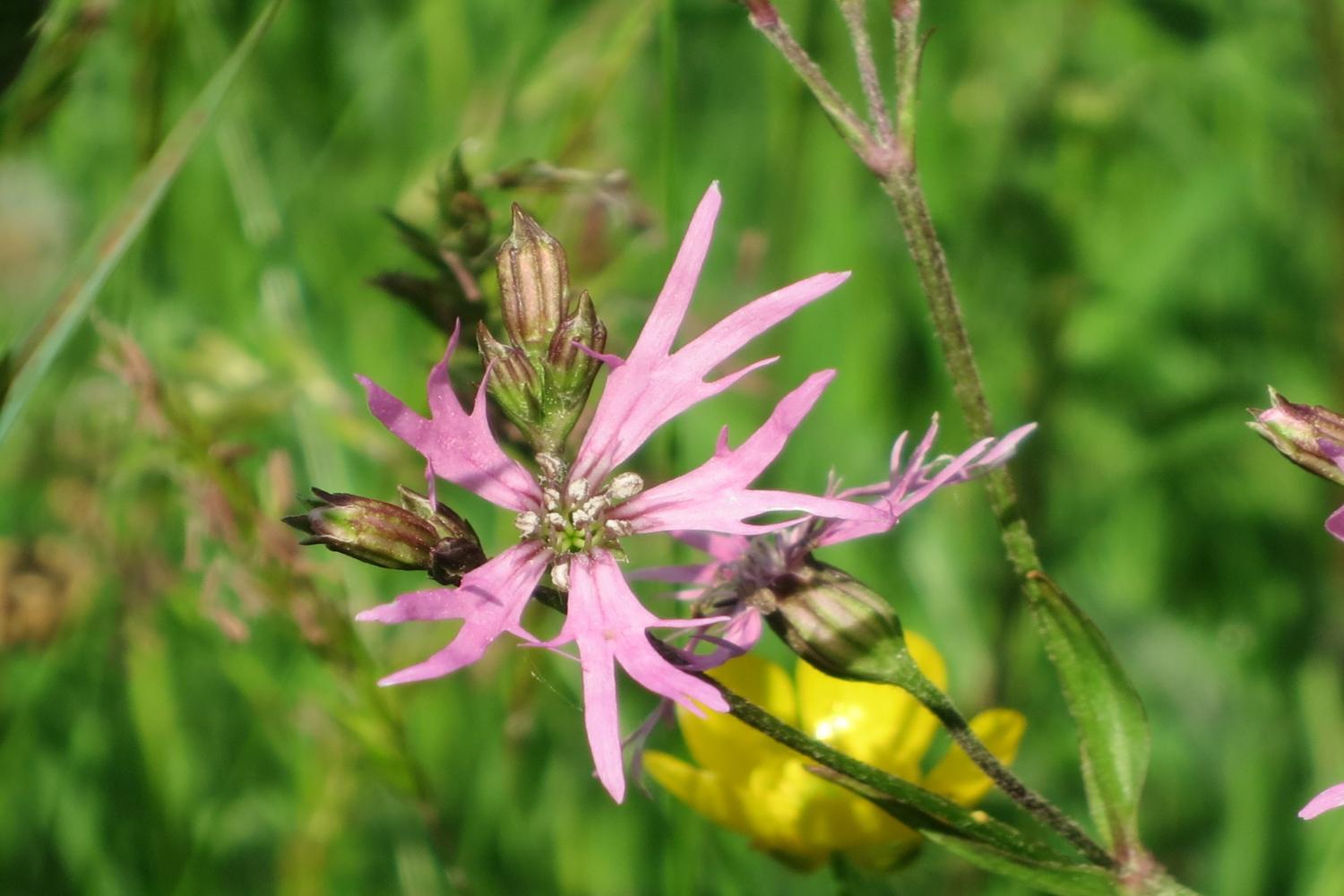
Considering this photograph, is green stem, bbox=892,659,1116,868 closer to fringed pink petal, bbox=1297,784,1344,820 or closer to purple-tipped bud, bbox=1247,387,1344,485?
fringed pink petal, bbox=1297,784,1344,820

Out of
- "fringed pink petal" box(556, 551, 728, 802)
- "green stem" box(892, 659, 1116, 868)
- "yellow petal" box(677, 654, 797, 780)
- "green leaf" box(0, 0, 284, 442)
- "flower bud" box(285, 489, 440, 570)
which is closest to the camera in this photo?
Answer: "fringed pink petal" box(556, 551, 728, 802)

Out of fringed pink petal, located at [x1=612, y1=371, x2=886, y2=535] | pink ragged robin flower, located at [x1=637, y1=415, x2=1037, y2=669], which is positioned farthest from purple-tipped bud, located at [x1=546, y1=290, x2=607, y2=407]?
pink ragged robin flower, located at [x1=637, y1=415, x2=1037, y2=669]

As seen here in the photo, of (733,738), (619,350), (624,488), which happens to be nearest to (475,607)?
(624,488)

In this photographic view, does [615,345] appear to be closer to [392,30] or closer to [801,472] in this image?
[801,472]

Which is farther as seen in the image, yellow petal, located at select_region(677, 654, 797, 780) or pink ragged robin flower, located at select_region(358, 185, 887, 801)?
Answer: yellow petal, located at select_region(677, 654, 797, 780)

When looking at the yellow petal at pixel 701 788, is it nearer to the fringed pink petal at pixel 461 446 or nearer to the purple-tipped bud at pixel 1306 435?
the fringed pink petal at pixel 461 446

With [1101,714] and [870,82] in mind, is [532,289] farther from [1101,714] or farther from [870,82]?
[1101,714]

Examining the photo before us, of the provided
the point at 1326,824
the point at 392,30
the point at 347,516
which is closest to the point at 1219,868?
the point at 1326,824
